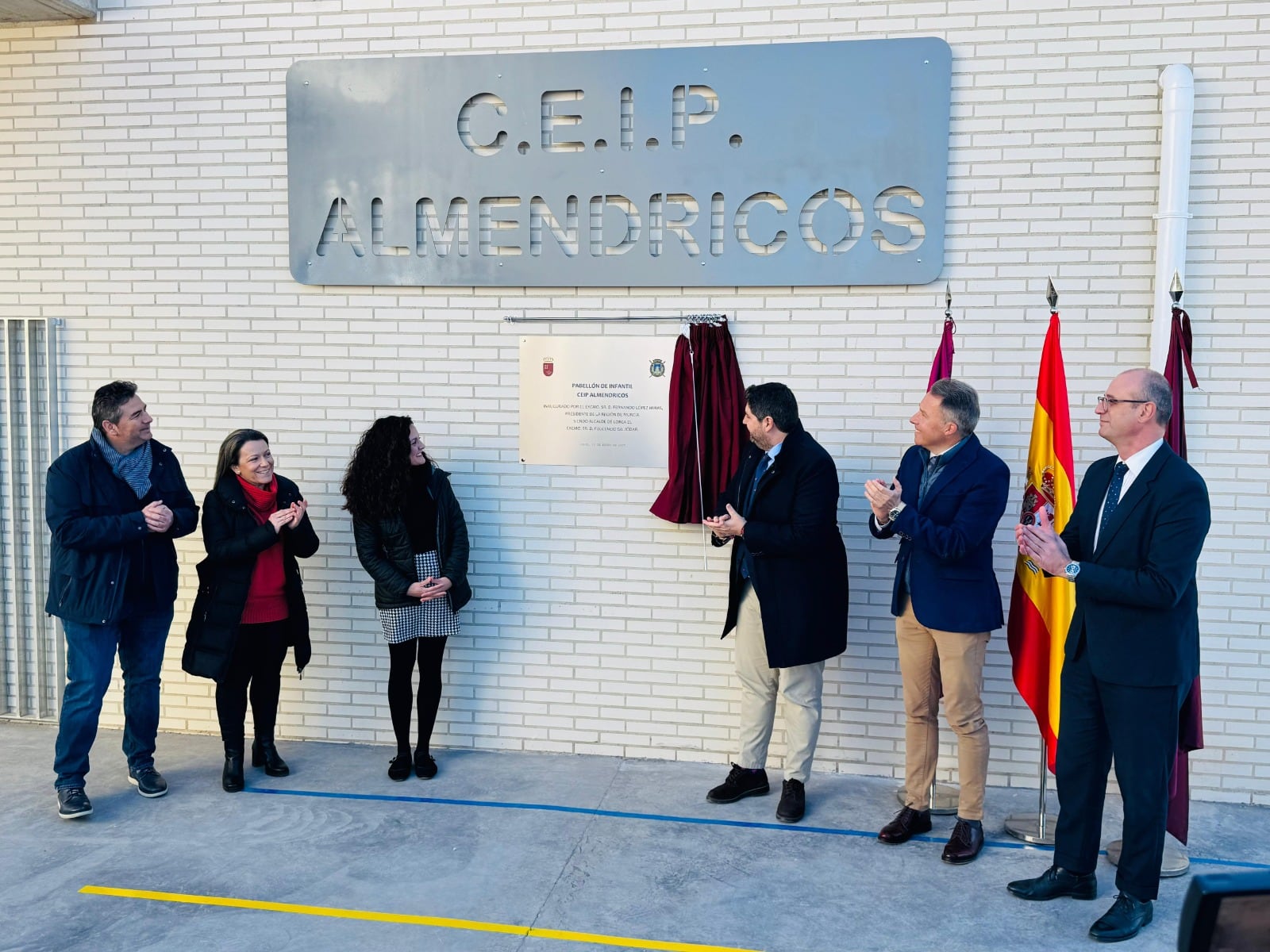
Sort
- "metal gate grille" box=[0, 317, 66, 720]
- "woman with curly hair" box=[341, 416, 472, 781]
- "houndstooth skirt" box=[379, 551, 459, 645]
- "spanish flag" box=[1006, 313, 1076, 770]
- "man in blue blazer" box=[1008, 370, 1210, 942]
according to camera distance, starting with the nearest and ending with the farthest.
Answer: "man in blue blazer" box=[1008, 370, 1210, 942]
"spanish flag" box=[1006, 313, 1076, 770]
"woman with curly hair" box=[341, 416, 472, 781]
"houndstooth skirt" box=[379, 551, 459, 645]
"metal gate grille" box=[0, 317, 66, 720]

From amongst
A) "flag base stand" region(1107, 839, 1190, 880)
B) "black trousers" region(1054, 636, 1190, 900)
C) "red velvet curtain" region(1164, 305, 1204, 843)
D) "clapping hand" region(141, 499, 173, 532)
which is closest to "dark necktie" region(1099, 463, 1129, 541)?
"black trousers" region(1054, 636, 1190, 900)

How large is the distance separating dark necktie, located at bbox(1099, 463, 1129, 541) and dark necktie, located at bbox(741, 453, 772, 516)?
1.45 meters

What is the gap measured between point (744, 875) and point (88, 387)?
14.8ft

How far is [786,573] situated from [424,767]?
213 cm

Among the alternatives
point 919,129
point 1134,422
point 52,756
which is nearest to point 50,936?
point 52,756

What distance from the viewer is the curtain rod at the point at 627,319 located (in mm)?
5527

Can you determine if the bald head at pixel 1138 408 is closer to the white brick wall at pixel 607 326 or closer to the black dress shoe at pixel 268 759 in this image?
the white brick wall at pixel 607 326

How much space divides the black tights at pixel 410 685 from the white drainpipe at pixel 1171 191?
3.73m

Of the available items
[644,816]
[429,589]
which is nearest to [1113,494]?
[644,816]

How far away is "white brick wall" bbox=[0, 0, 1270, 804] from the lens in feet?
16.9

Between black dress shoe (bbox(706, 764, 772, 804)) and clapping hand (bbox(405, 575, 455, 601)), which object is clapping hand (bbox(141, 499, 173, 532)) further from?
black dress shoe (bbox(706, 764, 772, 804))

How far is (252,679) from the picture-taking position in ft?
17.9

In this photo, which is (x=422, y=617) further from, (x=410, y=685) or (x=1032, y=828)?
(x=1032, y=828)

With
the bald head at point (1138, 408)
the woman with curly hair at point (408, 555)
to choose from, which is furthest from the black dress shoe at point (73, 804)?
the bald head at point (1138, 408)
